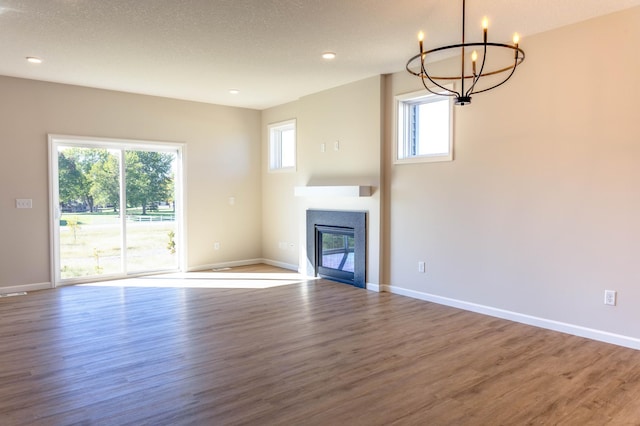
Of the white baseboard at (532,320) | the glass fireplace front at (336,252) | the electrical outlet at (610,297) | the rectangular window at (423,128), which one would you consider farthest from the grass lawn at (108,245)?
the electrical outlet at (610,297)

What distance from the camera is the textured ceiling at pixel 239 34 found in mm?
3281

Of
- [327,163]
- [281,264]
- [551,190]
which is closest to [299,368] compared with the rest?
[551,190]

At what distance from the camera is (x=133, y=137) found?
20.3 feet

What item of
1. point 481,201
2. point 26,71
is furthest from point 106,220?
point 481,201

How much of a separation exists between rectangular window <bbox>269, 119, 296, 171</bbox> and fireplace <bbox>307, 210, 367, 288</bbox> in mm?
1290

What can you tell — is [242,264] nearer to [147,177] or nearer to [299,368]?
[147,177]

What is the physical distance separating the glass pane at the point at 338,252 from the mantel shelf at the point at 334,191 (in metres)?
0.62

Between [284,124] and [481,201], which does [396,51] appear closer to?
[481,201]

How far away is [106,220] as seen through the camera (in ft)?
20.0

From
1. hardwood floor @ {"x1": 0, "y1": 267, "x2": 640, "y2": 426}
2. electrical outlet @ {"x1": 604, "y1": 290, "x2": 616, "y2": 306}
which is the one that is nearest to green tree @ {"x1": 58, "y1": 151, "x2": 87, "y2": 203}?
hardwood floor @ {"x1": 0, "y1": 267, "x2": 640, "y2": 426}

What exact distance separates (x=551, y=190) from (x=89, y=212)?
18.8ft

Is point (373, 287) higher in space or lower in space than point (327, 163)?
lower

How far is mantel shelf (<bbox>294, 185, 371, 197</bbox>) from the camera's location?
535 centimetres

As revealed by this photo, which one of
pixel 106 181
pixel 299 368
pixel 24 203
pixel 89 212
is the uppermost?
pixel 106 181
